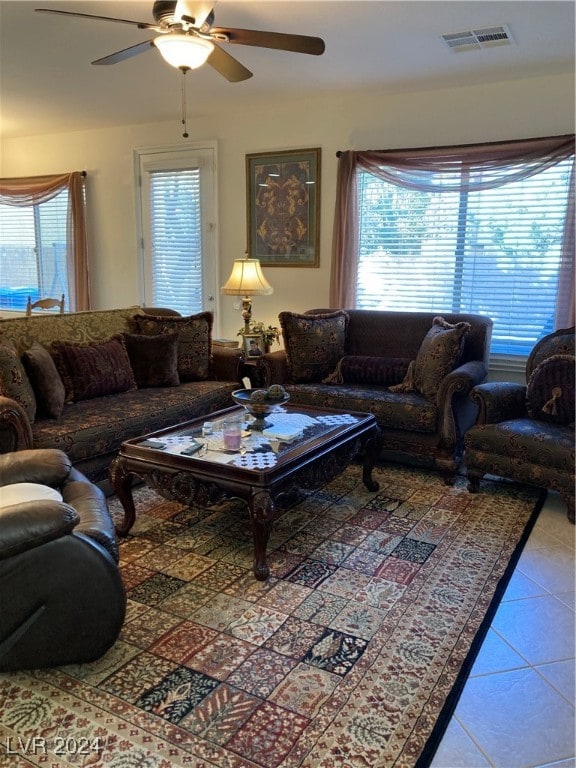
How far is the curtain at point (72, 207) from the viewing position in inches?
244

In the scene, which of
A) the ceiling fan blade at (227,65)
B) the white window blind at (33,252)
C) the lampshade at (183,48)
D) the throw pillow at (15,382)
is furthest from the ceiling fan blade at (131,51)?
the white window blind at (33,252)

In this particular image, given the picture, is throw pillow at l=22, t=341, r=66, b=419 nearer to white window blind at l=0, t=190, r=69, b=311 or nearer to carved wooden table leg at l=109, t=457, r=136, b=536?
carved wooden table leg at l=109, t=457, r=136, b=536

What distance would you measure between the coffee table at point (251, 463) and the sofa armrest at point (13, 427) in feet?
1.52

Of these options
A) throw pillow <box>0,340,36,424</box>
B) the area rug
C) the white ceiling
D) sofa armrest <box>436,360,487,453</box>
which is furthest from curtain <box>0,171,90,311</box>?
sofa armrest <box>436,360,487,453</box>

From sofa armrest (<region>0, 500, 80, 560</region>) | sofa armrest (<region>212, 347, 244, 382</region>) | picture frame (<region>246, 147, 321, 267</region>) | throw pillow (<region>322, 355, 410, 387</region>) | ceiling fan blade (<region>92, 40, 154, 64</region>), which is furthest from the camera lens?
picture frame (<region>246, 147, 321, 267</region>)

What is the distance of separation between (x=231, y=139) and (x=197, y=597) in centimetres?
435

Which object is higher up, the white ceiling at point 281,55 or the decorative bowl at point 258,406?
the white ceiling at point 281,55

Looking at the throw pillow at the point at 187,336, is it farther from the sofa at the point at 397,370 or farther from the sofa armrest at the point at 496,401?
the sofa armrest at the point at 496,401

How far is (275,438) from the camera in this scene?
9.55 ft

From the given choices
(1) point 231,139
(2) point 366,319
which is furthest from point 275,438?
(1) point 231,139

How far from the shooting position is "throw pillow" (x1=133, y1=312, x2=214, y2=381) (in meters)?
4.25

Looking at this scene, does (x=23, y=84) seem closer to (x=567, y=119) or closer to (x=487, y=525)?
(x=567, y=119)

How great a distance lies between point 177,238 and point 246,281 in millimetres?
1511

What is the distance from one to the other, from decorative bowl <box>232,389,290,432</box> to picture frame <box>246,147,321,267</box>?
242 cm
